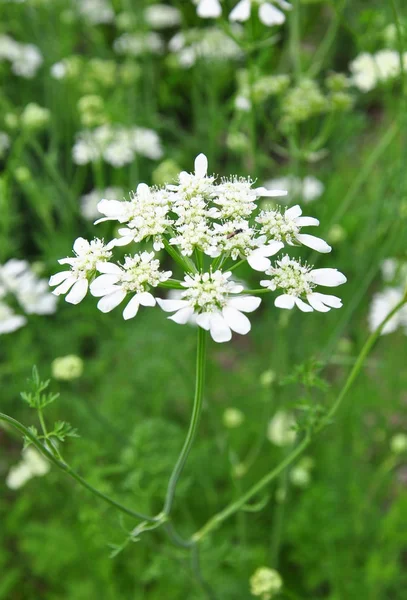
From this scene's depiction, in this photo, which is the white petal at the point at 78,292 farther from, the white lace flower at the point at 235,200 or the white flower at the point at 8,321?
the white flower at the point at 8,321

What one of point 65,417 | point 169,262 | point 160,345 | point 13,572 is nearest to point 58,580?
point 13,572

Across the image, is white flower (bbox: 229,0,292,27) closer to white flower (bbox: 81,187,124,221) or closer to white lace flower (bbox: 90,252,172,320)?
white lace flower (bbox: 90,252,172,320)

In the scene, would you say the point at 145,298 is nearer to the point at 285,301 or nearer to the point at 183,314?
the point at 183,314

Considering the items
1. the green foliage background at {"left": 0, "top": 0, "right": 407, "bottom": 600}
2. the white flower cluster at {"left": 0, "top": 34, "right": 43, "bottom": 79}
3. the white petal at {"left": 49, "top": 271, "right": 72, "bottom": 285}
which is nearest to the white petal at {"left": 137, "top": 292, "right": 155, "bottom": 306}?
the white petal at {"left": 49, "top": 271, "right": 72, "bottom": 285}

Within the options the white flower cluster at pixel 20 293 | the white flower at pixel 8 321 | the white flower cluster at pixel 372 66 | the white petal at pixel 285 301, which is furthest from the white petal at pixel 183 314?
the white flower cluster at pixel 372 66

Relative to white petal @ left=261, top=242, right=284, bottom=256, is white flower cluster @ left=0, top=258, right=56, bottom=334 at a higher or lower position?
higher

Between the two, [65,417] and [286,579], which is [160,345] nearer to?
[65,417]
